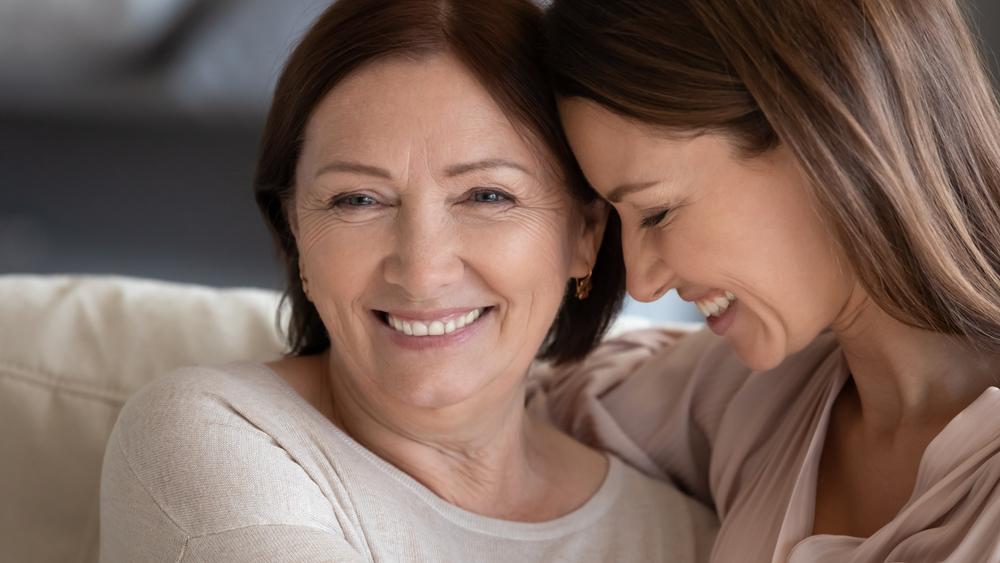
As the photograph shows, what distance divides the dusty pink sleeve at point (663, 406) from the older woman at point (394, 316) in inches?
9.7

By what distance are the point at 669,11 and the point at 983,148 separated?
0.46 meters

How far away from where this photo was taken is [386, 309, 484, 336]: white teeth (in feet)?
5.81

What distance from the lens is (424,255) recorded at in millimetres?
1694

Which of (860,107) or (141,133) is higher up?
(860,107)

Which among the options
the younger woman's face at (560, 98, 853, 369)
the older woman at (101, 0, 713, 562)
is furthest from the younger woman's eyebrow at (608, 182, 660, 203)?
the older woman at (101, 0, 713, 562)

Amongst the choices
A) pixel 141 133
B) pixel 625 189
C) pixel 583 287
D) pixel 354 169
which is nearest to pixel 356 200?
pixel 354 169

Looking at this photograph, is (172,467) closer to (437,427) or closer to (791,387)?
(437,427)

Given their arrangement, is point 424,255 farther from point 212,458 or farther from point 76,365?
point 76,365

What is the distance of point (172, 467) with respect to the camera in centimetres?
159

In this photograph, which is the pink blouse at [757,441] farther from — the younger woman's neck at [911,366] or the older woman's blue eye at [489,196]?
the older woman's blue eye at [489,196]

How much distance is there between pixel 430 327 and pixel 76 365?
2.56 feet

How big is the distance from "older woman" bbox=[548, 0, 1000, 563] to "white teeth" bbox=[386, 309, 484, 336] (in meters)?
0.25

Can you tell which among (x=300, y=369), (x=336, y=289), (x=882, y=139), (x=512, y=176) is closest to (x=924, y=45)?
(x=882, y=139)

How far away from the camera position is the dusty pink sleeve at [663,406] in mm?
2160
